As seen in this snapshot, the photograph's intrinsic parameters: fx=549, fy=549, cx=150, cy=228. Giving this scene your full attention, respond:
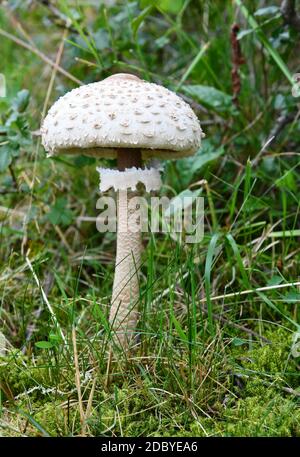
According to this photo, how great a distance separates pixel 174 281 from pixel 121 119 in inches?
27.4

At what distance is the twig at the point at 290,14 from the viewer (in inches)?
108

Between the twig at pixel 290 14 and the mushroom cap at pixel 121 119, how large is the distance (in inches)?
41.8

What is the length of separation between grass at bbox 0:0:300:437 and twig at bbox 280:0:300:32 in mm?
84

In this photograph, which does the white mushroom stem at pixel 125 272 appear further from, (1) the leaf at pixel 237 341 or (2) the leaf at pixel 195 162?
(2) the leaf at pixel 195 162

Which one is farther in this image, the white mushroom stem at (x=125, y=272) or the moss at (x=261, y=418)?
the white mushroom stem at (x=125, y=272)

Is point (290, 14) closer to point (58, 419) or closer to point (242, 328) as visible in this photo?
point (242, 328)

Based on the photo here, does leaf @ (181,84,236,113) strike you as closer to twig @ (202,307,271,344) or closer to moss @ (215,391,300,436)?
twig @ (202,307,271,344)

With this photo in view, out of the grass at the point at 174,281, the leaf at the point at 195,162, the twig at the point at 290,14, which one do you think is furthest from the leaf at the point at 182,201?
the twig at the point at 290,14

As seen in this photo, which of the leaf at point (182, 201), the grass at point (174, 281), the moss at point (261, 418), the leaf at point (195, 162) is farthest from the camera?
the leaf at point (195, 162)

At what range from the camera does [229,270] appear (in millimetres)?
2668

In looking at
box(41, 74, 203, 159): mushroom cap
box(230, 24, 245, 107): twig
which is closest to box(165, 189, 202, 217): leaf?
box(41, 74, 203, 159): mushroom cap

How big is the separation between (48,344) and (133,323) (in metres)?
0.42
